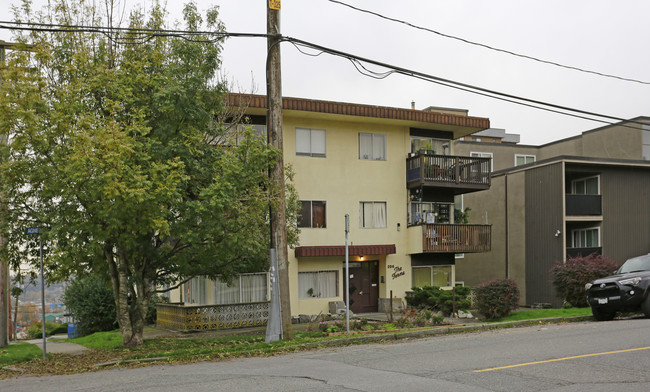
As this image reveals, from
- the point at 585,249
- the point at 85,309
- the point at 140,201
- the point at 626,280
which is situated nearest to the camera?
the point at 140,201

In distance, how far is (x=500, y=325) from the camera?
59.2 ft

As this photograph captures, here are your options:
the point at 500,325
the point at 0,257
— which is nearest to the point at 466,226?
the point at 500,325

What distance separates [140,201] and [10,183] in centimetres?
375

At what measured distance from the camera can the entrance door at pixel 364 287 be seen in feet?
88.4

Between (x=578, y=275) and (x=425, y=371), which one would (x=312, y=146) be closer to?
(x=578, y=275)

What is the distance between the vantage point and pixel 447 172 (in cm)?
2712

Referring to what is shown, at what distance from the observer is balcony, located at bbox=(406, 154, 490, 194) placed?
26.7 meters

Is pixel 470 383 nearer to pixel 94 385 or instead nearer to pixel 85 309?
pixel 94 385

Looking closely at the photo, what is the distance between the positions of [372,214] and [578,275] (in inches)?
345

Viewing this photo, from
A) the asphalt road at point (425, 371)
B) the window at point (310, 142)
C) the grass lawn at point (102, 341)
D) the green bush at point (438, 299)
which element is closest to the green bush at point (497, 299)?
A: the green bush at point (438, 299)

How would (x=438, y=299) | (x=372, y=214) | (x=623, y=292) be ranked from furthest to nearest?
(x=372, y=214)
(x=438, y=299)
(x=623, y=292)

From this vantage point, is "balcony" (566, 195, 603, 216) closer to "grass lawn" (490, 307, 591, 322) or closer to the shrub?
the shrub

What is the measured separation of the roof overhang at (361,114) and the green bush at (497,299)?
26.8ft

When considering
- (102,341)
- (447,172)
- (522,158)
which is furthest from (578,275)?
(522,158)
